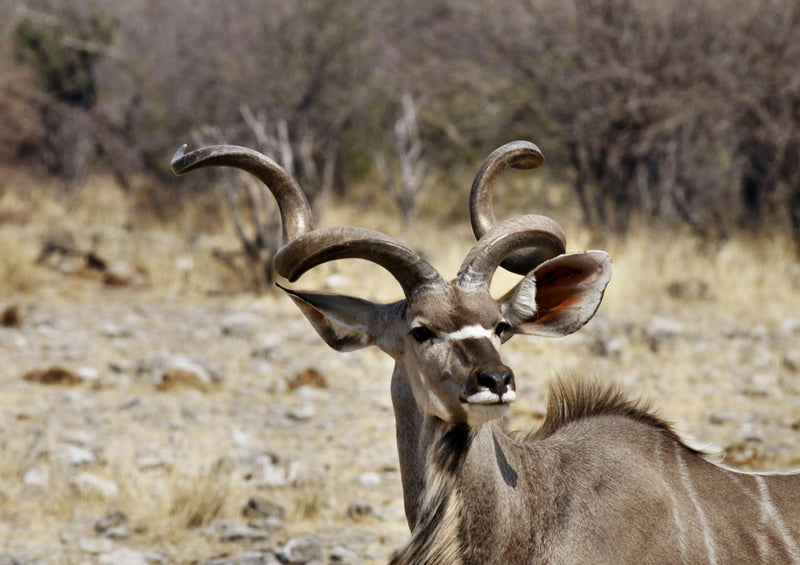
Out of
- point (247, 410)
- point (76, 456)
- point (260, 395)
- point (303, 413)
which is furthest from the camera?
point (260, 395)

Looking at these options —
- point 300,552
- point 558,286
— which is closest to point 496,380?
point 558,286

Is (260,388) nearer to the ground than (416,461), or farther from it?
farther from it

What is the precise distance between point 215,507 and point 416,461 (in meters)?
2.17

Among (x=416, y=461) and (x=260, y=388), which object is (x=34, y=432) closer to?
(x=260, y=388)

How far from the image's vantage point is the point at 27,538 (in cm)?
466

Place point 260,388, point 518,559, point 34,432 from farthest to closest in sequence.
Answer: point 260,388 < point 34,432 < point 518,559

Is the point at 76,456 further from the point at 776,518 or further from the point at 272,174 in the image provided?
the point at 776,518

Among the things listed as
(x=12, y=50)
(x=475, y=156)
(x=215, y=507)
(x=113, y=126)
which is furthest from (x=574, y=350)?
(x=12, y=50)

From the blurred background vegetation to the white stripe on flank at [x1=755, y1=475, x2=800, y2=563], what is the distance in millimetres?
8322

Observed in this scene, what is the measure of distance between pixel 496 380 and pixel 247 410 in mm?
4427

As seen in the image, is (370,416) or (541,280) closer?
(541,280)

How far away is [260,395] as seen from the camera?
7.16 metres

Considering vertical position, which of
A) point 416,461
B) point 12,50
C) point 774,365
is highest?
point 12,50

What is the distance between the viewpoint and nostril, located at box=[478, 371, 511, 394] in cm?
267
